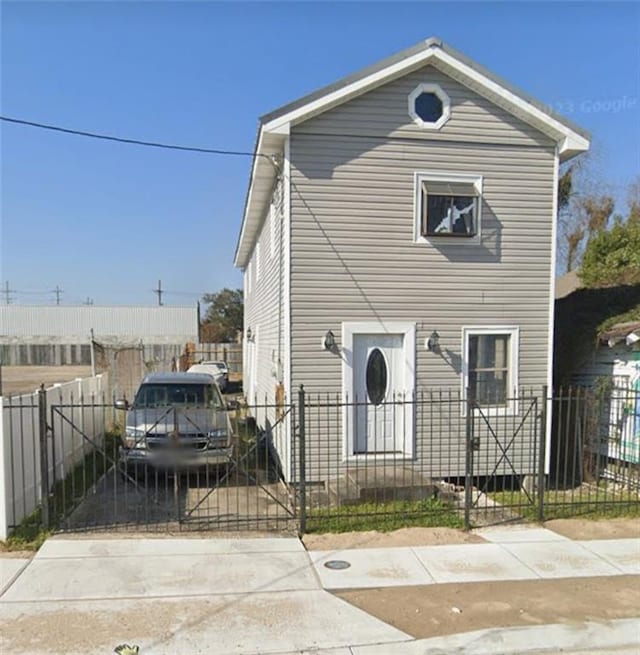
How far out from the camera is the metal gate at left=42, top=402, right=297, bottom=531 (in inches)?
257

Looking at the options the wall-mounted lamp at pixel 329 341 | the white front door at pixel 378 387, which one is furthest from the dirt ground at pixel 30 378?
the white front door at pixel 378 387

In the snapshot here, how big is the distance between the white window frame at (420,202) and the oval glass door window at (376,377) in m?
1.98

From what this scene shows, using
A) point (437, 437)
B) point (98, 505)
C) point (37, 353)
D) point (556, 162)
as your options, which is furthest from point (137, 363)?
point (37, 353)

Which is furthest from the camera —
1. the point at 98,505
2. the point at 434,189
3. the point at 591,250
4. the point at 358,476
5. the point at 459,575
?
the point at 591,250

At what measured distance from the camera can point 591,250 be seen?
14.8 metres

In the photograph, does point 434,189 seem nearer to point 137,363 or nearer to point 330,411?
point 330,411

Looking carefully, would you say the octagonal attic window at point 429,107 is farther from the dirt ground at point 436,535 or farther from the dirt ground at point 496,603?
the dirt ground at point 496,603

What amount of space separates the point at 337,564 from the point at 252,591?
40.6 inches

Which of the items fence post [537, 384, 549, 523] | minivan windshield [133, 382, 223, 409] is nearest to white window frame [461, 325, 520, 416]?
fence post [537, 384, 549, 523]

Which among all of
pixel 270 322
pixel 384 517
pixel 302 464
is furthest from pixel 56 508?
pixel 270 322

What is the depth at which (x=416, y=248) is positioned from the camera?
27.9ft

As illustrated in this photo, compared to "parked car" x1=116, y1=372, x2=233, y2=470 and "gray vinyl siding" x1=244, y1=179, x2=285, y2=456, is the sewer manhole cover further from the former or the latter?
"parked car" x1=116, y1=372, x2=233, y2=470

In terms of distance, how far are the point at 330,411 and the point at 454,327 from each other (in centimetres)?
247

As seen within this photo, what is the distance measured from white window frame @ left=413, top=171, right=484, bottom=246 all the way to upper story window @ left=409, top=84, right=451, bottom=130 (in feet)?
2.62
